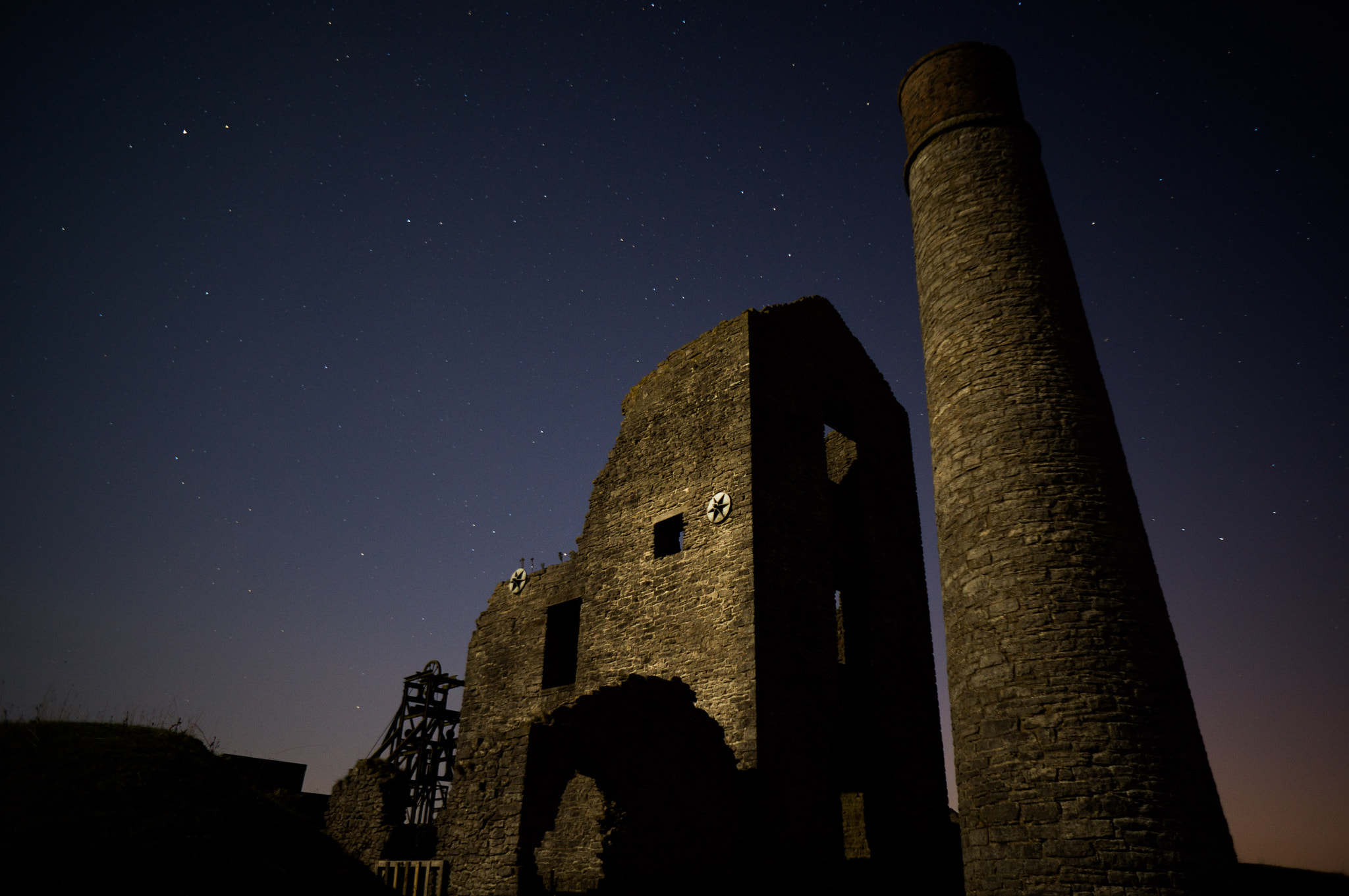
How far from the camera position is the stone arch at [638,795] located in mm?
10312

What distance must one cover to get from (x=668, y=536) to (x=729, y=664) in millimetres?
3453

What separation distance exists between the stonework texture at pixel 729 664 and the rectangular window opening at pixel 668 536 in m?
0.16

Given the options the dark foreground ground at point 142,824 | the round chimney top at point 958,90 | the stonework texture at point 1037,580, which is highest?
the round chimney top at point 958,90

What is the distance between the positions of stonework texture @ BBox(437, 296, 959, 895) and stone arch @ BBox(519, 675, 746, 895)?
31 millimetres

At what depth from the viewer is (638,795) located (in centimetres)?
1077

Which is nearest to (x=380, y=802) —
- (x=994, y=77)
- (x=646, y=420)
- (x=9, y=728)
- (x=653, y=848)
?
(x=653, y=848)

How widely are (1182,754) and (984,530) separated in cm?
237

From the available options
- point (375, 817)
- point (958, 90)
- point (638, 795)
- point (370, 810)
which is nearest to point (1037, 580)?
point (958, 90)

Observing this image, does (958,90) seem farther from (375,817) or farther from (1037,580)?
(375,817)

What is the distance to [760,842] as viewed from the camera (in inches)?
429

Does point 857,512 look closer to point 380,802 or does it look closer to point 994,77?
point 994,77

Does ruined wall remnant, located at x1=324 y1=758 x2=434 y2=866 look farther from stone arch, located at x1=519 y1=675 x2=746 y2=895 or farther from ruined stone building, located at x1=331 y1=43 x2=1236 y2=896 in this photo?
stone arch, located at x1=519 y1=675 x2=746 y2=895

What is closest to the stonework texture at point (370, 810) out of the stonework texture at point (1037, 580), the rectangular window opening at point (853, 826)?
the rectangular window opening at point (853, 826)

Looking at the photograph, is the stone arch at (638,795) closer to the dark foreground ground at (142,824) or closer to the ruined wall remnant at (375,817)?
the dark foreground ground at (142,824)
